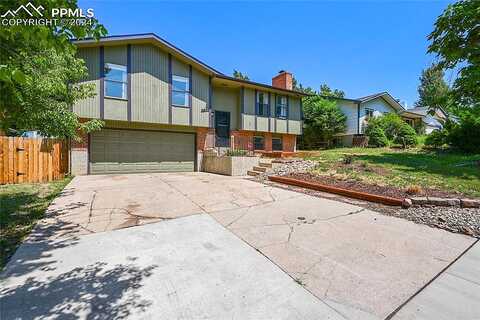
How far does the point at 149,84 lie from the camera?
13008mm

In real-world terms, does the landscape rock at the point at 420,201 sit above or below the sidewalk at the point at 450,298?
above

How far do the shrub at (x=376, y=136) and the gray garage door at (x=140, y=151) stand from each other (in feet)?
51.7

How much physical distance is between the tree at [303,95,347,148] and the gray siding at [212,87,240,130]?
10258mm

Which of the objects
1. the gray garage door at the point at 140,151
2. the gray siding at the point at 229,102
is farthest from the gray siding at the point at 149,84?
the gray siding at the point at 229,102

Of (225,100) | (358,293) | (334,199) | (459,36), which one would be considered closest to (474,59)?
(459,36)

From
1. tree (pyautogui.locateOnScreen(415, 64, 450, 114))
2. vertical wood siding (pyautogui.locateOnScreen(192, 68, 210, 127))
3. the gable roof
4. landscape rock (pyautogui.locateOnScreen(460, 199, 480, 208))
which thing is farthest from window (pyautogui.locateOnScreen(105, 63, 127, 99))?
tree (pyautogui.locateOnScreen(415, 64, 450, 114))

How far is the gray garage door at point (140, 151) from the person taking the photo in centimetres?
1237

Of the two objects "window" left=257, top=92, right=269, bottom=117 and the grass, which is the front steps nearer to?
"window" left=257, top=92, right=269, bottom=117

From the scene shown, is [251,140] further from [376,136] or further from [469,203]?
[469,203]

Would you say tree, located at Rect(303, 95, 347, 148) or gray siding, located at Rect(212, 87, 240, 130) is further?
tree, located at Rect(303, 95, 347, 148)

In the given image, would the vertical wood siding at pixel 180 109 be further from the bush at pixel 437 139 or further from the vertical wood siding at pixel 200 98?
the bush at pixel 437 139

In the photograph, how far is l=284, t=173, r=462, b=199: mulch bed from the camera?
21.1 ft

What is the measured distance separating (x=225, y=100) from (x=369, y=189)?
39.5 feet

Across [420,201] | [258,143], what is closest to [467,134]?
[258,143]
